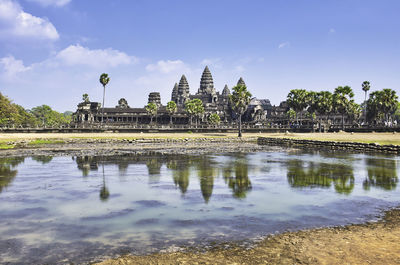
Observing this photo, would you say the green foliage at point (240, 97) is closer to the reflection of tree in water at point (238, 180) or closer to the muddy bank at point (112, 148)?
the muddy bank at point (112, 148)

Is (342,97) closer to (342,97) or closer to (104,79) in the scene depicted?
(342,97)

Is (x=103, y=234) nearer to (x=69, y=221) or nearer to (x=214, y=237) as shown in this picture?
(x=69, y=221)

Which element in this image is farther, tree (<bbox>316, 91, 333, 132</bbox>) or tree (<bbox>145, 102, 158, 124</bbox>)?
tree (<bbox>145, 102, 158, 124</bbox>)

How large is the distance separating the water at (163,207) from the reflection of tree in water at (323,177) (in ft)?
0.19

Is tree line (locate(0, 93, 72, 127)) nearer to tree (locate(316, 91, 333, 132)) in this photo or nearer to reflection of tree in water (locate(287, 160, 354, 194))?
tree (locate(316, 91, 333, 132))

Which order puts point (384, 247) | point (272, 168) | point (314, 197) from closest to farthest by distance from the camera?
1. point (384, 247)
2. point (314, 197)
3. point (272, 168)

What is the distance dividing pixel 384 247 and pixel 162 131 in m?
91.0

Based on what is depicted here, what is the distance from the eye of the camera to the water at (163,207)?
9.02 metres

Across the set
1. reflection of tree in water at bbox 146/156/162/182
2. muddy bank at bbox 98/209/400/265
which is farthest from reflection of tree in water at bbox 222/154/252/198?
muddy bank at bbox 98/209/400/265

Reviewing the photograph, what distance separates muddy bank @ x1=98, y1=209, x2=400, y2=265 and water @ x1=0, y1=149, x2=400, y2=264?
62 centimetres

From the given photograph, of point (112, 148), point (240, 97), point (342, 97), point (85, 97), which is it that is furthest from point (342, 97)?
point (85, 97)

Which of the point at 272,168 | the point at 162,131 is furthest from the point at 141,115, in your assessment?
the point at 272,168

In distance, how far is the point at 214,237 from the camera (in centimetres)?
939

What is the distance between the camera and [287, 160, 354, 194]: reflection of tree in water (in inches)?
690
